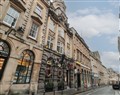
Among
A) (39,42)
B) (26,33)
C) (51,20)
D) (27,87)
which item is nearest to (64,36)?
(51,20)

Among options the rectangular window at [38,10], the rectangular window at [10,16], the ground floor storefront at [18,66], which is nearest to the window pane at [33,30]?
the ground floor storefront at [18,66]

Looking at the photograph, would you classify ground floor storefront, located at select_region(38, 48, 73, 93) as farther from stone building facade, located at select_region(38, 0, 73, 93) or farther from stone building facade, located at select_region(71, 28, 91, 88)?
stone building facade, located at select_region(71, 28, 91, 88)

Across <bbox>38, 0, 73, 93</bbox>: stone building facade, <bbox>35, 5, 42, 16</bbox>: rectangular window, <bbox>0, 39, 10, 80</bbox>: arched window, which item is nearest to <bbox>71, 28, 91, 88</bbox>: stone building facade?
<bbox>38, 0, 73, 93</bbox>: stone building facade

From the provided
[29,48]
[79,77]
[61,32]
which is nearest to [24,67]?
[29,48]

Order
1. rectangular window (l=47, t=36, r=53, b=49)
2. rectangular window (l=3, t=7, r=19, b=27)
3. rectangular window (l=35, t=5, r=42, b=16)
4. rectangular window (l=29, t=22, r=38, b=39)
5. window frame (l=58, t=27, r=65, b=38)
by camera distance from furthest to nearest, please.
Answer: window frame (l=58, t=27, r=65, b=38) → rectangular window (l=47, t=36, r=53, b=49) → rectangular window (l=35, t=5, r=42, b=16) → rectangular window (l=29, t=22, r=38, b=39) → rectangular window (l=3, t=7, r=19, b=27)

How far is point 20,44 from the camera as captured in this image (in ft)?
42.9

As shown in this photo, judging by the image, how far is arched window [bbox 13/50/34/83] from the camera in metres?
13.1

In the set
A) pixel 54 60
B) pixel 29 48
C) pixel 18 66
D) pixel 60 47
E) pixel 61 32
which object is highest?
pixel 61 32

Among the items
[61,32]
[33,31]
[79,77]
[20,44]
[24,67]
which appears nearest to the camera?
[20,44]

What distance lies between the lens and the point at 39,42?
16.0 meters

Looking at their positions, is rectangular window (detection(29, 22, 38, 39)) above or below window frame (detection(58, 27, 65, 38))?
below

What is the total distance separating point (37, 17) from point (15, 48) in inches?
202

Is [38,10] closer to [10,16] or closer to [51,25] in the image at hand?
[51,25]

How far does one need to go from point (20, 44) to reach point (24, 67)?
2542 millimetres
